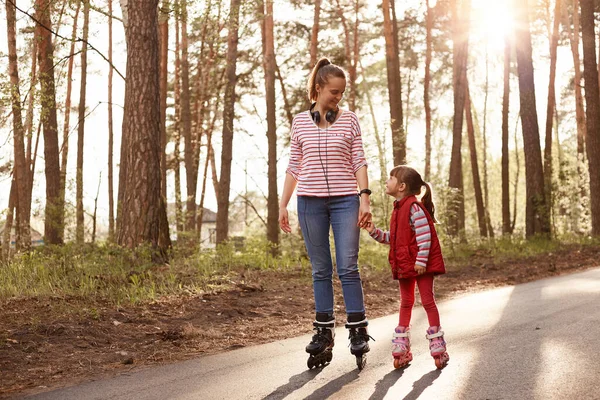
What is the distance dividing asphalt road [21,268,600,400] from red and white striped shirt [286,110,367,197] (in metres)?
1.39

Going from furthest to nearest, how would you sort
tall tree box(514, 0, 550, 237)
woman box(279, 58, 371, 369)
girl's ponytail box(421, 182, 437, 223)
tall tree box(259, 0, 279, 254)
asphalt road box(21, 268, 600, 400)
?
tall tree box(259, 0, 279, 254) → tall tree box(514, 0, 550, 237) → girl's ponytail box(421, 182, 437, 223) → woman box(279, 58, 371, 369) → asphalt road box(21, 268, 600, 400)

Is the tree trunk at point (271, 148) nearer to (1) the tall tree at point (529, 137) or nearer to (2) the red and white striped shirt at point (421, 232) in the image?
(1) the tall tree at point (529, 137)

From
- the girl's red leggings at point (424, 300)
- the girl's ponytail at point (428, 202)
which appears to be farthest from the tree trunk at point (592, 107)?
the girl's red leggings at point (424, 300)

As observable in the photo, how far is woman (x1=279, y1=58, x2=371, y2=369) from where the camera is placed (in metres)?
5.30

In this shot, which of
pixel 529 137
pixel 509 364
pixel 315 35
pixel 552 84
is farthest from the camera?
pixel 552 84

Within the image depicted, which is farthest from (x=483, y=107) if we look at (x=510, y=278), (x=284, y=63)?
(x=510, y=278)

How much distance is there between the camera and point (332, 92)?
17.7ft

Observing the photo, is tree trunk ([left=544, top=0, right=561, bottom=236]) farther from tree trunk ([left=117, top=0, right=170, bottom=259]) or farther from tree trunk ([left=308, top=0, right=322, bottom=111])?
tree trunk ([left=117, top=0, right=170, bottom=259])

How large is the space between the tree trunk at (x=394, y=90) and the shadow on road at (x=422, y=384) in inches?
572

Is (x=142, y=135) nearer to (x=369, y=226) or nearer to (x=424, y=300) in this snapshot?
(x=369, y=226)

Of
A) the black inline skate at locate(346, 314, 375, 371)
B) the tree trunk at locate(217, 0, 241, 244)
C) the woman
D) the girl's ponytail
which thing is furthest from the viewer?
the tree trunk at locate(217, 0, 241, 244)

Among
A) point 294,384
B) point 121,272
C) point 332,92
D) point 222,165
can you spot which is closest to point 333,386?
point 294,384

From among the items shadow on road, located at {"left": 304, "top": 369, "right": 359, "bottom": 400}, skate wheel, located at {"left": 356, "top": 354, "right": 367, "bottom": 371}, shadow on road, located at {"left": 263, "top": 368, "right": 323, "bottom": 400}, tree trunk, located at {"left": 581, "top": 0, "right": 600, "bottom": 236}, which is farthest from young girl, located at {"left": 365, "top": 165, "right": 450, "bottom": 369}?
tree trunk, located at {"left": 581, "top": 0, "right": 600, "bottom": 236}

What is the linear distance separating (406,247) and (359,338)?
77 cm
